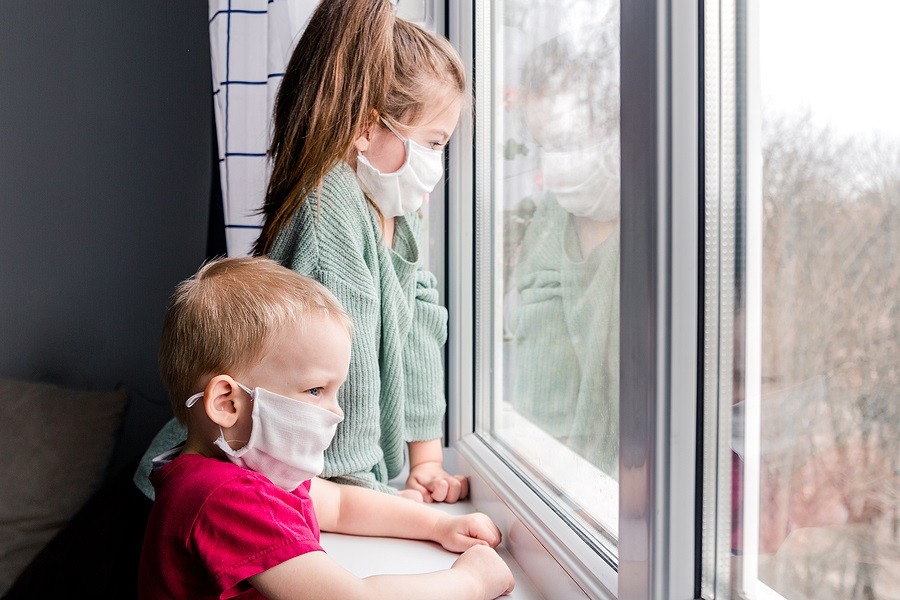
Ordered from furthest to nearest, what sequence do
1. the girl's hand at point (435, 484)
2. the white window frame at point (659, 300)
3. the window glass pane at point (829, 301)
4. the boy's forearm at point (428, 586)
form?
the girl's hand at point (435, 484), the boy's forearm at point (428, 586), the white window frame at point (659, 300), the window glass pane at point (829, 301)

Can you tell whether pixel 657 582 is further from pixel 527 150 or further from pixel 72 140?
pixel 72 140

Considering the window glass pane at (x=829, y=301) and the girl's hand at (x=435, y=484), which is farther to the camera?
the girl's hand at (x=435, y=484)

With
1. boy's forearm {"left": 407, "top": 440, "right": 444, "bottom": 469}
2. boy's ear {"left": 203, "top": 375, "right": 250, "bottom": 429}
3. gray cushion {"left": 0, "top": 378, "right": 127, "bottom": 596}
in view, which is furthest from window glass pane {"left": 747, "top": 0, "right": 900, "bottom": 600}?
gray cushion {"left": 0, "top": 378, "right": 127, "bottom": 596}

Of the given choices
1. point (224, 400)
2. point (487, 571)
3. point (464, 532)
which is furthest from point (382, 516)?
point (224, 400)

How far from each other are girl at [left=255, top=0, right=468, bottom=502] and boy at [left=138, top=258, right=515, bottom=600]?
0.17 m

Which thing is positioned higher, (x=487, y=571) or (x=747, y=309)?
(x=747, y=309)

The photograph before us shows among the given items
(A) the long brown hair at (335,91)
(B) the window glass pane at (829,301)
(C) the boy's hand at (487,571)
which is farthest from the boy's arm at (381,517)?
(B) the window glass pane at (829,301)

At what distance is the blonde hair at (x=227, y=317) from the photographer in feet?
2.48

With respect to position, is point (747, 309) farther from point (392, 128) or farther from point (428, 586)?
point (392, 128)

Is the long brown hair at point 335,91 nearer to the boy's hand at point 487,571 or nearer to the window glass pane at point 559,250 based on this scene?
the window glass pane at point 559,250

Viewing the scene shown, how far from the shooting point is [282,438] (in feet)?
2.53

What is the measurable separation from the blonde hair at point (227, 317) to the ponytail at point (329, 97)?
23cm

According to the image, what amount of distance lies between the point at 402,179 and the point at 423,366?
1.02ft

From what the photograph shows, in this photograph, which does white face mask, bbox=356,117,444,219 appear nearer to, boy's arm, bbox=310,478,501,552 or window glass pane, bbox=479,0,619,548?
window glass pane, bbox=479,0,619,548
